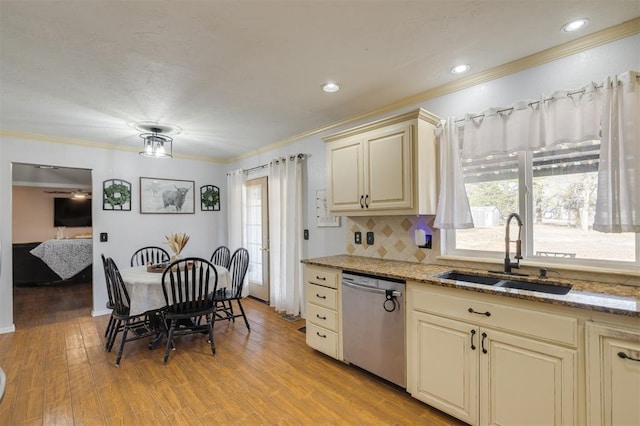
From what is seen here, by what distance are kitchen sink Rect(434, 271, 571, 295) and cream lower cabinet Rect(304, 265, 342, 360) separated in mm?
960

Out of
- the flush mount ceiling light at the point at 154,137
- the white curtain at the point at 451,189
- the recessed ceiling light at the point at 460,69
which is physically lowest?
the white curtain at the point at 451,189

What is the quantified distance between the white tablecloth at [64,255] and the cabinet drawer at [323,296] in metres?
5.41

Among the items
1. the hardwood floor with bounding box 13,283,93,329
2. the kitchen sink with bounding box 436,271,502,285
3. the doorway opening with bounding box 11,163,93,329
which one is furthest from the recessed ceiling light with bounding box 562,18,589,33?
the hardwood floor with bounding box 13,283,93,329

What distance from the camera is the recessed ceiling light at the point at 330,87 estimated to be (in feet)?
8.36

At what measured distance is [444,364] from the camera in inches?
77.8

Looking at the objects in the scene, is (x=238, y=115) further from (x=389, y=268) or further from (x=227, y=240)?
(x=227, y=240)

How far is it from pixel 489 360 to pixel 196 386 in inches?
84.7

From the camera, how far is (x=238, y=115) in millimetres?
3270

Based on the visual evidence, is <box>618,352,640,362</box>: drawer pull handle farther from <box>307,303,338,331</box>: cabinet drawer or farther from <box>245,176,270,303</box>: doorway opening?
<box>245,176,270,303</box>: doorway opening

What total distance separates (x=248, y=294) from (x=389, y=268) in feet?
10.9

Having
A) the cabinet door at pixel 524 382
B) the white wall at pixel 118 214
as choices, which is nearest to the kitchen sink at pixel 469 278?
the cabinet door at pixel 524 382

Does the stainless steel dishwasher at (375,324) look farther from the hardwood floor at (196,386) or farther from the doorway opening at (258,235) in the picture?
the doorway opening at (258,235)

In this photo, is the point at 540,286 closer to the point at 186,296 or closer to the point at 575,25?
the point at 575,25

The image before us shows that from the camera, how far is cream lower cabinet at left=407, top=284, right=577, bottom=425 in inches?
60.7
